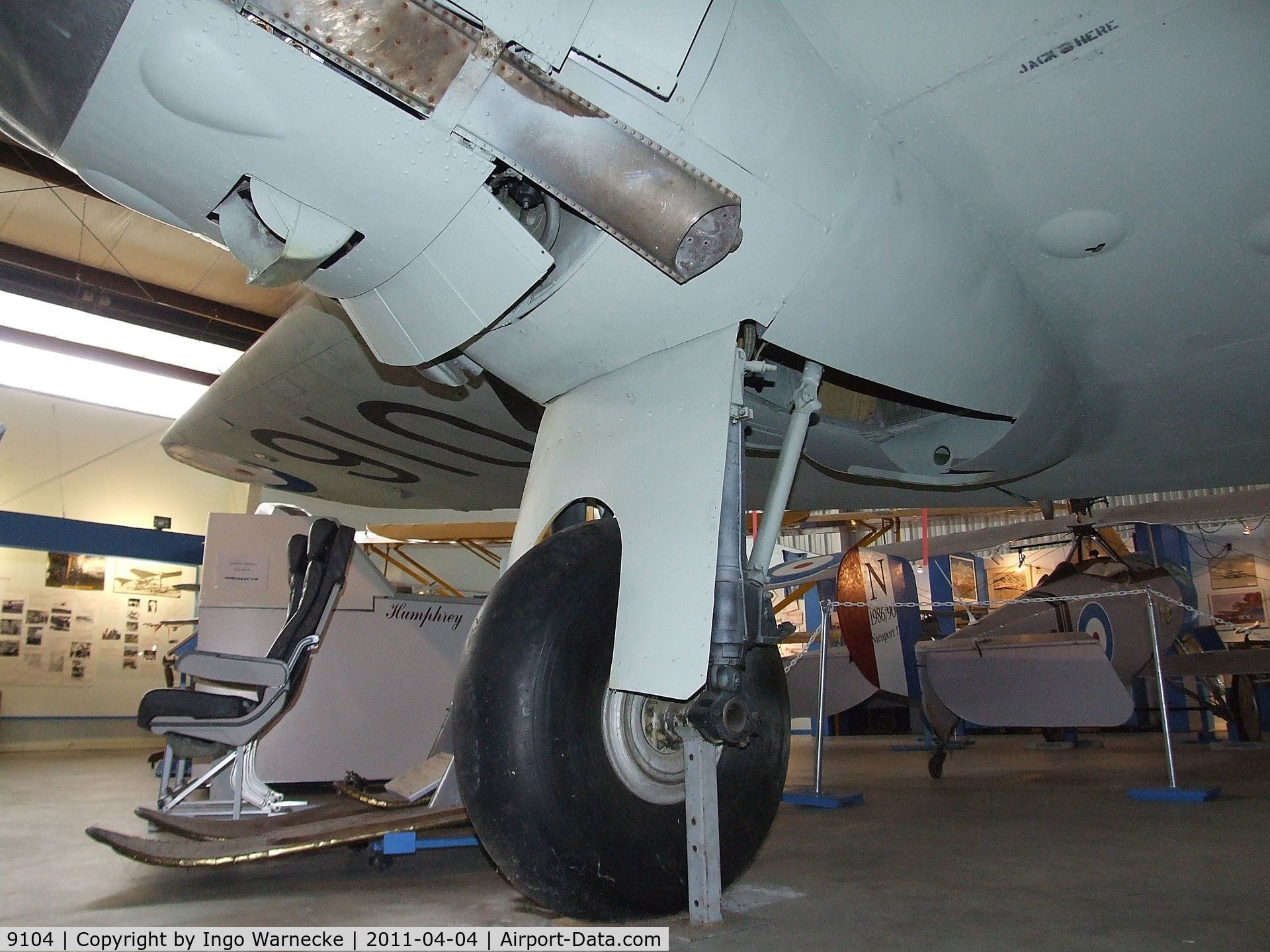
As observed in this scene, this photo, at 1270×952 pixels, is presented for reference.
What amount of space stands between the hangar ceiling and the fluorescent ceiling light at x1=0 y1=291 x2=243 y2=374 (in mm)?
219

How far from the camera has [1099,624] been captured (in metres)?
7.24

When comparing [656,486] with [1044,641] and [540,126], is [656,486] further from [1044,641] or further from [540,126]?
[1044,641]

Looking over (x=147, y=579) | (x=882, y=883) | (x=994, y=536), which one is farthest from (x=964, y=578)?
(x=882, y=883)

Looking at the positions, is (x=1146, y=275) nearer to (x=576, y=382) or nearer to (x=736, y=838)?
Answer: (x=576, y=382)

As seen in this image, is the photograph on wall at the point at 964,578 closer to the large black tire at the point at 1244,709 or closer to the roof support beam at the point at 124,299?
the large black tire at the point at 1244,709

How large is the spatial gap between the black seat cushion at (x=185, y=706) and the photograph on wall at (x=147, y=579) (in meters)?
10.2

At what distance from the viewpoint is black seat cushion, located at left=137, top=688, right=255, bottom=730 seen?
3.41 metres

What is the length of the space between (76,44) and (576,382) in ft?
4.29

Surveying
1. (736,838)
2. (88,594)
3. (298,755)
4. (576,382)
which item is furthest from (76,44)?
(88,594)

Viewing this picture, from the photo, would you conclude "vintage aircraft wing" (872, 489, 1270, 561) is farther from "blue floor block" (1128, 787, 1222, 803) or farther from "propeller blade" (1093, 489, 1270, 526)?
"blue floor block" (1128, 787, 1222, 803)

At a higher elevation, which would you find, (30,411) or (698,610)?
(30,411)

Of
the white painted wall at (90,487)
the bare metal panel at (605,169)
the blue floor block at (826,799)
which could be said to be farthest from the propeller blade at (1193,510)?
the white painted wall at (90,487)

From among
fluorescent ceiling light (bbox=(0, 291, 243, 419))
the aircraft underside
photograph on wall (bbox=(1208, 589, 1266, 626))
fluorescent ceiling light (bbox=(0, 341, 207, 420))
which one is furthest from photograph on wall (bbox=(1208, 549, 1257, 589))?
fluorescent ceiling light (bbox=(0, 341, 207, 420))

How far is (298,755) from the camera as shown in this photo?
523 cm
